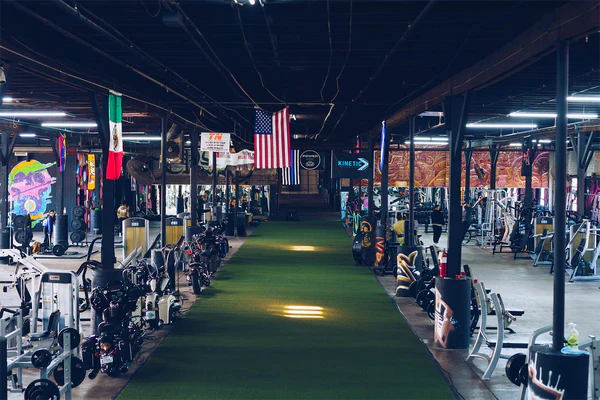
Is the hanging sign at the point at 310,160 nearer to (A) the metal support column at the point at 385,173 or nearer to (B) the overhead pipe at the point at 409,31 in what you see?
(A) the metal support column at the point at 385,173

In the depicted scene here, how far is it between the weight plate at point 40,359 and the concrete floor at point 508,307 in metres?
4.55

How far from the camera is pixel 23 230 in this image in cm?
1962

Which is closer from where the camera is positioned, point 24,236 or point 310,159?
point 24,236

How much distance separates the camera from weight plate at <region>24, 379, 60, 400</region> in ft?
19.4

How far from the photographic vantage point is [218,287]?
45.5 feet

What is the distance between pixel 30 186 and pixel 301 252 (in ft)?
49.2

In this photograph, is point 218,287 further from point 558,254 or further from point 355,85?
point 558,254

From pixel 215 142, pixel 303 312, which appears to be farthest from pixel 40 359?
pixel 215 142

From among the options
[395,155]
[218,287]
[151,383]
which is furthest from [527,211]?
[151,383]

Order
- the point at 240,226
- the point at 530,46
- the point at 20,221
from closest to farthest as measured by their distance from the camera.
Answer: the point at 530,46 → the point at 20,221 → the point at 240,226

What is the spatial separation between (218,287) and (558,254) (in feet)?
30.2

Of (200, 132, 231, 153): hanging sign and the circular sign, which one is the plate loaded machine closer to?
(200, 132, 231, 153): hanging sign

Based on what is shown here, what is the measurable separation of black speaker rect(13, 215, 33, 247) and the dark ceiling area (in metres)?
4.50

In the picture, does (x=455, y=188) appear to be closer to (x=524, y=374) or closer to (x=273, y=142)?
(x=273, y=142)
